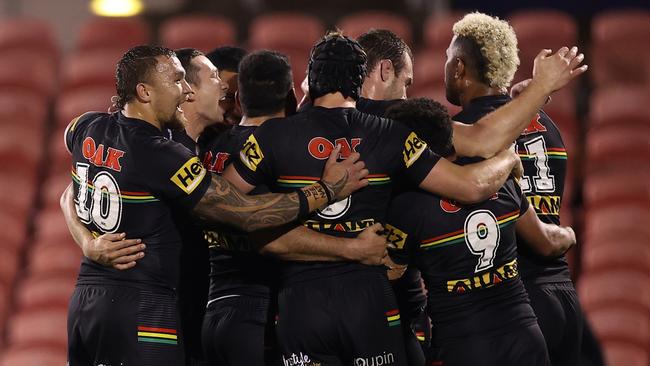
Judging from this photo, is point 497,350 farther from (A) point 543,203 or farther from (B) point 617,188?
(B) point 617,188

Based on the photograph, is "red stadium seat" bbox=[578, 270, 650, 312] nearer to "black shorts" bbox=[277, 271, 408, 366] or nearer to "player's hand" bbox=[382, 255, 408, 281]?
"player's hand" bbox=[382, 255, 408, 281]

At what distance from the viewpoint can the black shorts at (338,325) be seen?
188 inches

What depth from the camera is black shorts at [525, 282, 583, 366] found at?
5395 millimetres

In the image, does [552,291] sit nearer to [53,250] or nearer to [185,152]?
[185,152]

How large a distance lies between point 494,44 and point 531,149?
1.69 ft

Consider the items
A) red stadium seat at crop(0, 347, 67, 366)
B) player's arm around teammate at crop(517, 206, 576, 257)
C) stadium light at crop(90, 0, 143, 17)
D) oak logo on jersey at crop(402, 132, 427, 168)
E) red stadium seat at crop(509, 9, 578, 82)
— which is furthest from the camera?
stadium light at crop(90, 0, 143, 17)

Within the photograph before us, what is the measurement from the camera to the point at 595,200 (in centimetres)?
909

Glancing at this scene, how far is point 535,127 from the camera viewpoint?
5531mm

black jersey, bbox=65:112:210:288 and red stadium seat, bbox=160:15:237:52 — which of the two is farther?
red stadium seat, bbox=160:15:237:52

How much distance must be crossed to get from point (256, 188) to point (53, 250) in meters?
4.71

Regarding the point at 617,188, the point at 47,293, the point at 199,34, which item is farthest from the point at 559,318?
the point at 199,34

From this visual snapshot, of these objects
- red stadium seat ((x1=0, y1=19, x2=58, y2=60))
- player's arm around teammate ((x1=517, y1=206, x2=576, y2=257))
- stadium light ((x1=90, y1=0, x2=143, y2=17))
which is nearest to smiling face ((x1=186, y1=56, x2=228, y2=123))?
player's arm around teammate ((x1=517, y1=206, x2=576, y2=257))

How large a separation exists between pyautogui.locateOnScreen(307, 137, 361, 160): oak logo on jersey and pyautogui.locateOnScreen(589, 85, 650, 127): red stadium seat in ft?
17.0

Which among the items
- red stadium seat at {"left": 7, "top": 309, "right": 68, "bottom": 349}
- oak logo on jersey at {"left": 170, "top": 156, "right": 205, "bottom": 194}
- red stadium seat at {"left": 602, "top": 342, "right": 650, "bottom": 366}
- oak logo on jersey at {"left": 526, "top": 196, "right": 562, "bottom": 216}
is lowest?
red stadium seat at {"left": 602, "top": 342, "right": 650, "bottom": 366}
